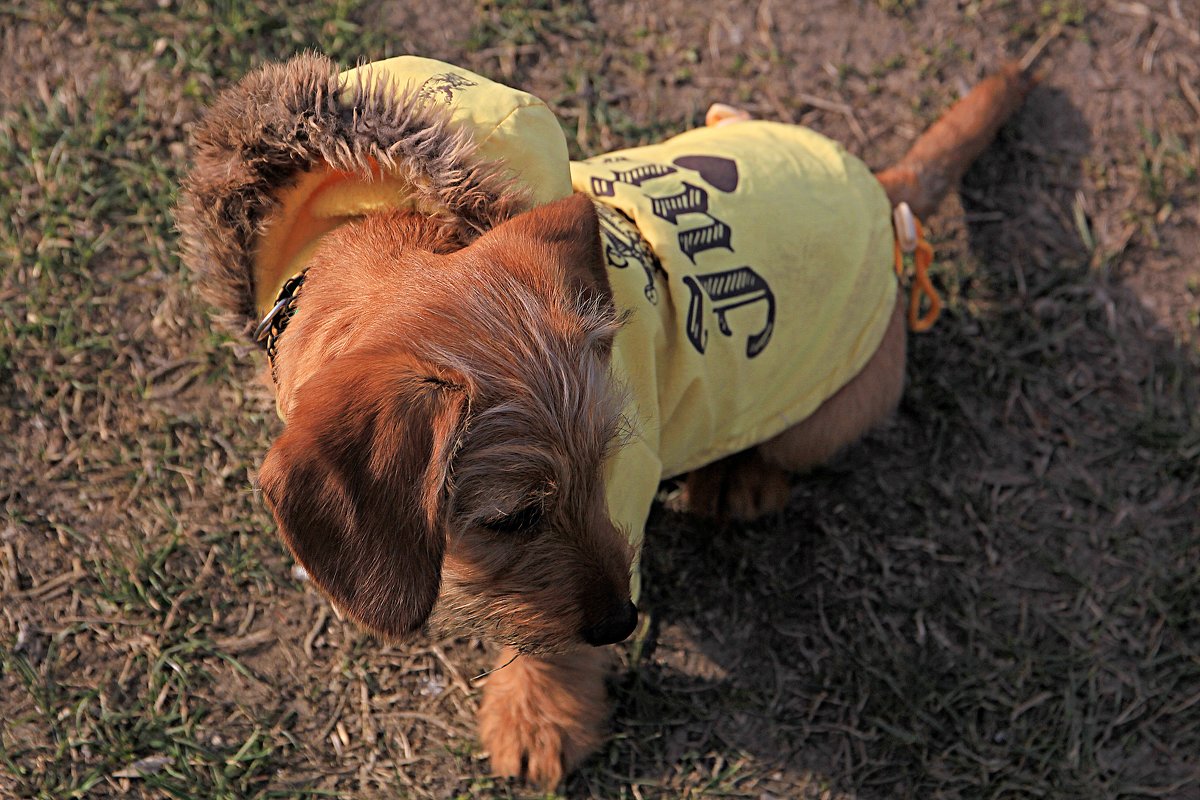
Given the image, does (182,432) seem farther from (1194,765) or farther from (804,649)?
(1194,765)

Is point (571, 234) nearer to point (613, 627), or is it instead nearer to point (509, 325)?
point (509, 325)

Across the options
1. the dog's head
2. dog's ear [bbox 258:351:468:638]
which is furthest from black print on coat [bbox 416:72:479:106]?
dog's ear [bbox 258:351:468:638]

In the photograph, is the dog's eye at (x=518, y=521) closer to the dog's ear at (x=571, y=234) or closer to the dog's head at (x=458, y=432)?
the dog's head at (x=458, y=432)

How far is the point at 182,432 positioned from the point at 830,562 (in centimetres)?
246

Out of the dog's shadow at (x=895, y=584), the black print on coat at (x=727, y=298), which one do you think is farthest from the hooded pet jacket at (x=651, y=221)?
the dog's shadow at (x=895, y=584)

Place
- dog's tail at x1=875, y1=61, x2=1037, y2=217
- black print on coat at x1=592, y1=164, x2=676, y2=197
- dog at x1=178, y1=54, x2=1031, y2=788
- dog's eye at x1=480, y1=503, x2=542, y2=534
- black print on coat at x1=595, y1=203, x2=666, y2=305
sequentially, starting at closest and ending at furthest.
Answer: dog at x1=178, y1=54, x2=1031, y2=788, dog's eye at x1=480, y1=503, x2=542, y2=534, black print on coat at x1=595, y1=203, x2=666, y2=305, black print on coat at x1=592, y1=164, x2=676, y2=197, dog's tail at x1=875, y1=61, x2=1037, y2=217

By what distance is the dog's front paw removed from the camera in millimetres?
3031

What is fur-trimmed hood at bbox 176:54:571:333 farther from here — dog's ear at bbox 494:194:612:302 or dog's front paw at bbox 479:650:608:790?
dog's front paw at bbox 479:650:608:790

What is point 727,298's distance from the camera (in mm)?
2652

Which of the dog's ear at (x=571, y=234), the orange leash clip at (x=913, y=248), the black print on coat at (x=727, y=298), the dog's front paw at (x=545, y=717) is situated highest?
the dog's ear at (x=571, y=234)

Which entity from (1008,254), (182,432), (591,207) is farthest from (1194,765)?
(182,432)

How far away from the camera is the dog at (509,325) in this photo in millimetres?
1900

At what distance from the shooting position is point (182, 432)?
3473mm

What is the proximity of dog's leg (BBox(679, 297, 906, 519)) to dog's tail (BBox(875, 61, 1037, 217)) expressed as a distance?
1.50 feet
